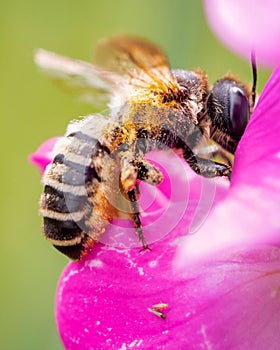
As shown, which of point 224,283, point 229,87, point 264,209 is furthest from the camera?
point 229,87

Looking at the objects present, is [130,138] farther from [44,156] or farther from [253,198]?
[253,198]

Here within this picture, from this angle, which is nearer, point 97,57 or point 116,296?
point 116,296

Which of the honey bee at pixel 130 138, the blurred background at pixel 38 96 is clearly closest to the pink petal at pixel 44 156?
the honey bee at pixel 130 138

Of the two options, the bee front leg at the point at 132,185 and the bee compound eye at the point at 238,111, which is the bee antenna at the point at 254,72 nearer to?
the bee compound eye at the point at 238,111

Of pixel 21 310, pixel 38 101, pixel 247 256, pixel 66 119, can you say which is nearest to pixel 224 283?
pixel 247 256

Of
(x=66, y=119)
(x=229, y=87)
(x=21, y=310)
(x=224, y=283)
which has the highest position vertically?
(x=229, y=87)

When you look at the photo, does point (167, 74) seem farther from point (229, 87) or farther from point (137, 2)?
point (137, 2)

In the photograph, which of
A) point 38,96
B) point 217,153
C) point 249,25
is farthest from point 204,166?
point 38,96
